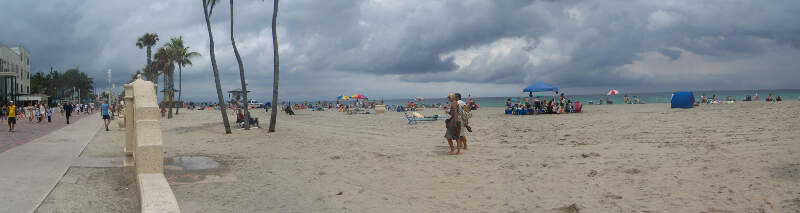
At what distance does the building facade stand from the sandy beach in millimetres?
41441

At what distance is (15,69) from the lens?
50469mm

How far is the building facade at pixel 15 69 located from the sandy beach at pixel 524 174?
41441 millimetres

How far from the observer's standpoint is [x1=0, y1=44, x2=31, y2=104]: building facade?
43125 millimetres

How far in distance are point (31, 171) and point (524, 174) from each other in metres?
7.94

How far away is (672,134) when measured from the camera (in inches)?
412

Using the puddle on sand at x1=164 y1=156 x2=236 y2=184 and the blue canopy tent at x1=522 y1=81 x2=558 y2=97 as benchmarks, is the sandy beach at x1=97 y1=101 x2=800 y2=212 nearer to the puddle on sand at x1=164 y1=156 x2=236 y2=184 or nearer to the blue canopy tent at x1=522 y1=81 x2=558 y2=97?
the puddle on sand at x1=164 y1=156 x2=236 y2=184

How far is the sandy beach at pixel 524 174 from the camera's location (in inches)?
213

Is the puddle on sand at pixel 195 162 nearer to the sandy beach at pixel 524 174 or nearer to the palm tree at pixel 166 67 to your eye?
the sandy beach at pixel 524 174

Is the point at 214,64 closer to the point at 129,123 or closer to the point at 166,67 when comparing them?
the point at 129,123

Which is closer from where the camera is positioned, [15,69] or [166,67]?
[166,67]

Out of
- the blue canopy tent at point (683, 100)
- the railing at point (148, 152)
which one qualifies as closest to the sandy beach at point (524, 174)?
the railing at point (148, 152)

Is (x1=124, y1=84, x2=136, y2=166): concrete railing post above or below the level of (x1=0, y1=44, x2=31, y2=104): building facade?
below

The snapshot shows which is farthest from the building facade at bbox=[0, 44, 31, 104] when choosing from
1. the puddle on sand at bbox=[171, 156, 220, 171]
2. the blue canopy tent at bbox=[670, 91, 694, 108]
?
the blue canopy tent at bbox=[670, 91, 694, 108]

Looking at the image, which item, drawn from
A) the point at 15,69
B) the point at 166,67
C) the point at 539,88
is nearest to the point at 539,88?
the point at 539,88
